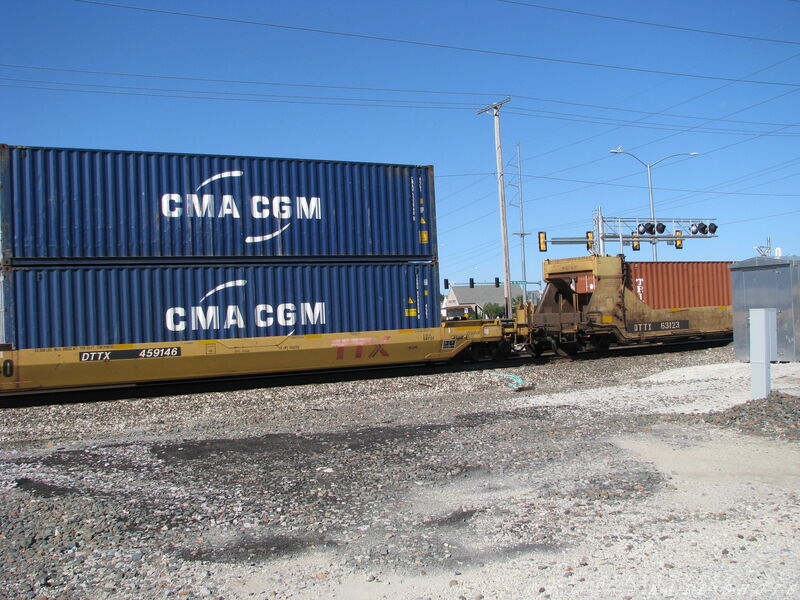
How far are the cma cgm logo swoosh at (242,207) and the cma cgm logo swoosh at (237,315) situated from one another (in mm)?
1380

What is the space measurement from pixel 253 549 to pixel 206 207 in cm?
963

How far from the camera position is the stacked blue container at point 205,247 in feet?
37.7

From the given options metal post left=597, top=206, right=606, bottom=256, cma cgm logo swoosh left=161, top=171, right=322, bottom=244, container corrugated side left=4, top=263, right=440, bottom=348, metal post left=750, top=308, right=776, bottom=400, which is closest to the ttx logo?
container corrugated side left=4, top=263, right=440, bottom=348

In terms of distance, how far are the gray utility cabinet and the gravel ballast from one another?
3.88 m

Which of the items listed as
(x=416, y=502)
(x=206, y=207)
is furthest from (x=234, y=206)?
(x=416, y=502)

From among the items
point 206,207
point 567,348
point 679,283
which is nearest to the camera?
point 206,207

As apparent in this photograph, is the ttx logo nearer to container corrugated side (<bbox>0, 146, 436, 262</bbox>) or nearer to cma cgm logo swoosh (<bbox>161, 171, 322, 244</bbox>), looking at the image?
container corrugated side (<bbox>0, 146, 436, 262</bbox>)

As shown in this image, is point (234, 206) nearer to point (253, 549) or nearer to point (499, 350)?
point (499, 350)

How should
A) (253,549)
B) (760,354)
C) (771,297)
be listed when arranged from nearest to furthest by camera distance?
(253,549)
(760,354)
(771,297)

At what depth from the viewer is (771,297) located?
43.6 feet

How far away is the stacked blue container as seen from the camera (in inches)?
452

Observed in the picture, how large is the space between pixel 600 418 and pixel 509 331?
771 centimetres

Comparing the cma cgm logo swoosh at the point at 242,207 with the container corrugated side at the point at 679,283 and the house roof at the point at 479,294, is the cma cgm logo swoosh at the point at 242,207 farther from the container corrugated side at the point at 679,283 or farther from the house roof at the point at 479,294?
the house roof at the point at 479,294

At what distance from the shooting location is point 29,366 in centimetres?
1107
